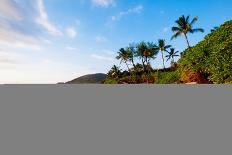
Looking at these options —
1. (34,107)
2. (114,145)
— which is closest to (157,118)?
(114,145)

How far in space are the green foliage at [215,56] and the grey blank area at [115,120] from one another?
17213mm

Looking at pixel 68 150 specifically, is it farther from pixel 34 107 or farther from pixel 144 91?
pixel 144 91

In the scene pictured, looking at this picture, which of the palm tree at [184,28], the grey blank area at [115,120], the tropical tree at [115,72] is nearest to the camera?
the grey blank area at [115,120]

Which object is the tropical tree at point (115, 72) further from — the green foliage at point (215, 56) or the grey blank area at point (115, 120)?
the grey blank area at point (115, 120)

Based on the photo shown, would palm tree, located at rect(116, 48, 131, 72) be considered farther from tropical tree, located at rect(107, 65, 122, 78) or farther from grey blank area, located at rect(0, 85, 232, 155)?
grey blank area, located at rect(0, 85, 232, 155)

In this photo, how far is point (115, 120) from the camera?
165 cm

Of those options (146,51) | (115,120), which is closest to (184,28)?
(146,51)

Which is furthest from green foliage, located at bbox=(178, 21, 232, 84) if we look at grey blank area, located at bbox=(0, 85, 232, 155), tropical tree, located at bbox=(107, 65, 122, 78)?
tropical tree, located at bbox=(107, 65, 122, 78)

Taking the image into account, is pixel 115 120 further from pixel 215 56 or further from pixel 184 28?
pixel 184 28

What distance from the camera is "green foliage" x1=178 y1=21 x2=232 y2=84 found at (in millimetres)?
18500

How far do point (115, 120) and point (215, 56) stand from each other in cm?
1901

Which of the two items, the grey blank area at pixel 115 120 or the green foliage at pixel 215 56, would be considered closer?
the grey blank area at pixel 115 120

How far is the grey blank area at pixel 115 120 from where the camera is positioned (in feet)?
4.94

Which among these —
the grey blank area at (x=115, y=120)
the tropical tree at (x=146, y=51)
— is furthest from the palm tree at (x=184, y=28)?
the grey blank area at (x=115, y=120)
